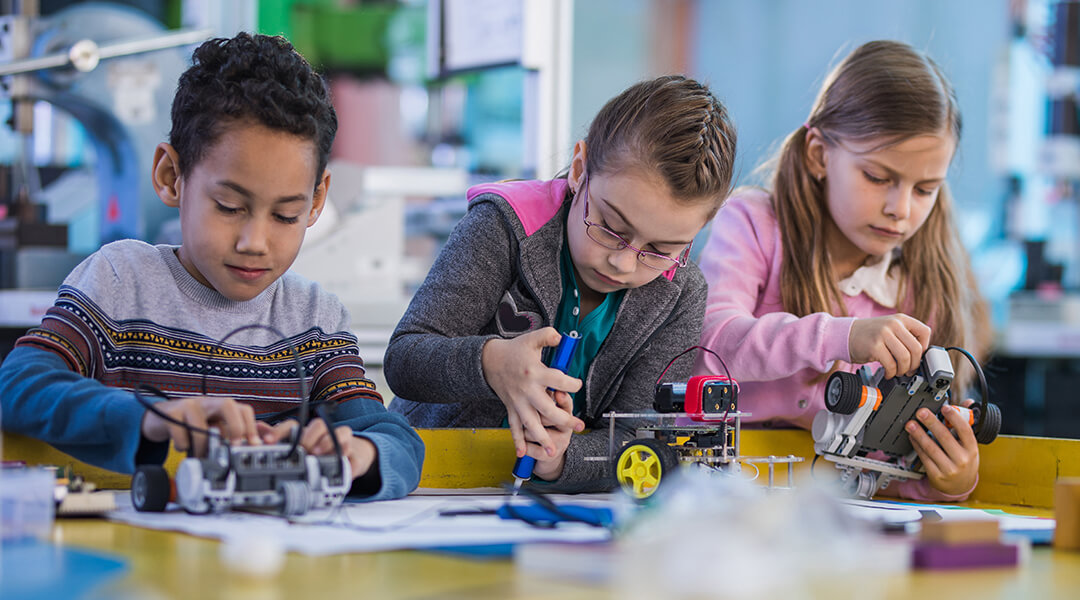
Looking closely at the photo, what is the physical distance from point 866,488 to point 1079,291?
121 inches

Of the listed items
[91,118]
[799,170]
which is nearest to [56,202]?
[91,118]

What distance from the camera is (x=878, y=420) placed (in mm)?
1360

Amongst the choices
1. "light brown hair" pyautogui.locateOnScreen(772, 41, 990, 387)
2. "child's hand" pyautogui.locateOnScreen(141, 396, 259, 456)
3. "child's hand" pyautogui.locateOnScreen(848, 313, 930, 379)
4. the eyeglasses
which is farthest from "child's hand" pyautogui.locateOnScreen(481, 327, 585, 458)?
"light brown hair" pyautogui.locateOnScreen(772, 41, 990, 387)

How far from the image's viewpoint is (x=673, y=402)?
121 centimetres

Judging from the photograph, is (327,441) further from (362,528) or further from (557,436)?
(557,436)

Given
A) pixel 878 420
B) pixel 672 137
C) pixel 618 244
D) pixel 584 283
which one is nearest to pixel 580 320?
pixel 584 283

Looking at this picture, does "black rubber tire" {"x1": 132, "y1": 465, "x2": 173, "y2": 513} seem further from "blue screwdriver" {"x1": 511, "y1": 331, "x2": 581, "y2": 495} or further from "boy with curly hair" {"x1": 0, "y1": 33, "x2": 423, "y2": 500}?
"blue screwdriver" {"x1": 511, "y1": 331, "x2": 581, "y2": 495}

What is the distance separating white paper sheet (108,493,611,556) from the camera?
0.80 m

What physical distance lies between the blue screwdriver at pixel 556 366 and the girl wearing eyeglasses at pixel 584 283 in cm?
2

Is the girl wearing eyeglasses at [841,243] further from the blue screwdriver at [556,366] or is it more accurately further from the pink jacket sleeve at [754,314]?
the blue screwdriver at [556,366]

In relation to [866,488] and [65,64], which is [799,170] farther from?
[65,64]

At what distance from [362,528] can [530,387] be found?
0.35 meters

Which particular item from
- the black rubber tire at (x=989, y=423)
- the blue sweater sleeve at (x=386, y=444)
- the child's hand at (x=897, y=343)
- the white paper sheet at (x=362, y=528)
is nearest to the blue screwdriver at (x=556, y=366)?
the blue sweater sleeve at (x=386, y=444)

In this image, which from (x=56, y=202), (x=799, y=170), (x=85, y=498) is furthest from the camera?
(x=56, y=202)
